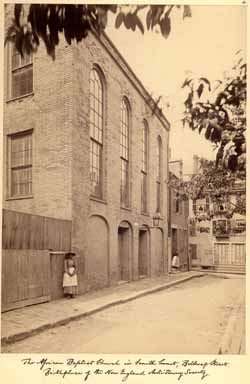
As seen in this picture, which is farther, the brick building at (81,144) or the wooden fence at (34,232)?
the brick building at (81,144)

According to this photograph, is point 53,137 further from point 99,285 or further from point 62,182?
point 99,285

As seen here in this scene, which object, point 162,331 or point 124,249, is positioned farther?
point 124,249

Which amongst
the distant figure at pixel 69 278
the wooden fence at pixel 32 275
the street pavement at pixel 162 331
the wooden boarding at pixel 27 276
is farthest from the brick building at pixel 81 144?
the street pavement at pixel 162 331

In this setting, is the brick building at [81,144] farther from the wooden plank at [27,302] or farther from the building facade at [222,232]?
the building facade at [222,232]

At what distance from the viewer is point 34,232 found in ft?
24.8

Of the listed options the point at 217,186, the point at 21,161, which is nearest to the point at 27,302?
the point at 21,161

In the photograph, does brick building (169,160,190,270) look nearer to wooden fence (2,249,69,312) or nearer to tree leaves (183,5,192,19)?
tree leaves (183,5,192,19)

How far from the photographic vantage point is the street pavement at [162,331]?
464 centimetres

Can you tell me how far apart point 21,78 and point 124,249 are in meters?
6.74

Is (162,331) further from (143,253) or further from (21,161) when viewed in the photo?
(143,253)

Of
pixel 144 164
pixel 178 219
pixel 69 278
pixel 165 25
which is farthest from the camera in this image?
pixel 144 164

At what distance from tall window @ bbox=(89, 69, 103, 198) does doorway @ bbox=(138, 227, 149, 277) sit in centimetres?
393
